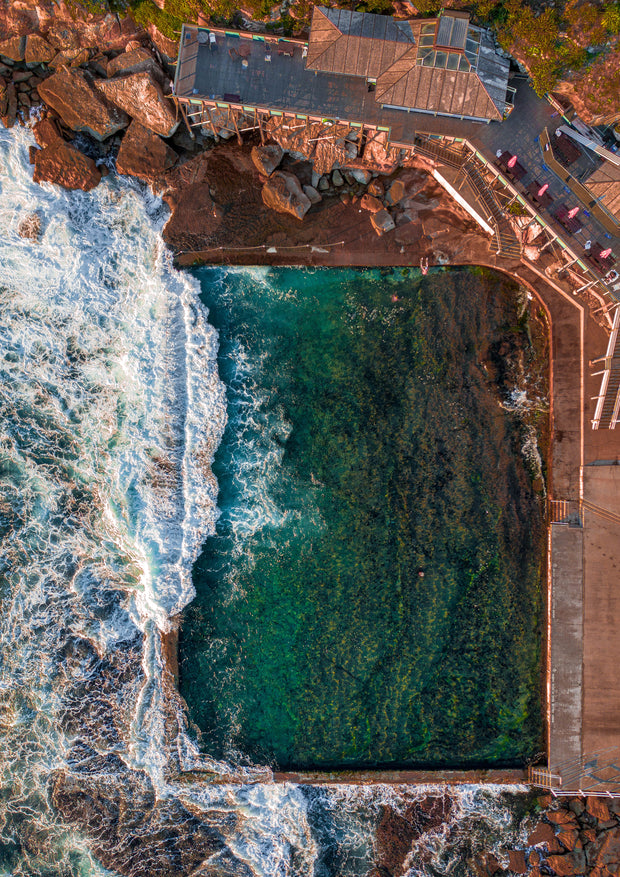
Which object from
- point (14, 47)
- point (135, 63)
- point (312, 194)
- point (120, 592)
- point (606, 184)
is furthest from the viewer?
point (120, 592)

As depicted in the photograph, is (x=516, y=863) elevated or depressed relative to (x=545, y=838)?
depressed

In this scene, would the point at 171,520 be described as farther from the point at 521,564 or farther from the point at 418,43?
the point at 418,43

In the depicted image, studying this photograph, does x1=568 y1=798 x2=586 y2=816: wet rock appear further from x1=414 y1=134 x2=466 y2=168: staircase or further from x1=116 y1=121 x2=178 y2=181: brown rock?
x1=116 y1=121 x2=178 y2=181: brown rock

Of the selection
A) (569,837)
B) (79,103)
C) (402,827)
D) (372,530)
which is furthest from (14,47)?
(569,837)

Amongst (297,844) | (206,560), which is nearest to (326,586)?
(206,560)

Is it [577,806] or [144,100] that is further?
[577,806]

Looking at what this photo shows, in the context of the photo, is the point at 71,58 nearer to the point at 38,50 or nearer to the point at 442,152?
the point at 38,50

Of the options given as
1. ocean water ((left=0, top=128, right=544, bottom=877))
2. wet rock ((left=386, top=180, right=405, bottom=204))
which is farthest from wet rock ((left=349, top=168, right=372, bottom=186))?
ocean water ((left=0, top=128, right=544, bottom=877))
